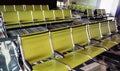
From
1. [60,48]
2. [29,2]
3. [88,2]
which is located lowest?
[60,48]

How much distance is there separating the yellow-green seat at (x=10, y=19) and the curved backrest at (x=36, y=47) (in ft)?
6.37

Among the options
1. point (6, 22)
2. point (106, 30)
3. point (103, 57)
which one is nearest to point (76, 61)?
point (103, 57)

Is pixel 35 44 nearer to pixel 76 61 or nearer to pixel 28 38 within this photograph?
pixel 28 38

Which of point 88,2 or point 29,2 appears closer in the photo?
point 29,2

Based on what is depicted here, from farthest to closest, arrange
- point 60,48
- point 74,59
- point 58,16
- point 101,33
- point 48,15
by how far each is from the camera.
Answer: point 58,16 < point 48,15 < point 101,33 < point 60,48 < point 74,59

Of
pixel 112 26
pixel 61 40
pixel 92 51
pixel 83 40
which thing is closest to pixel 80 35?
pixel 83 40

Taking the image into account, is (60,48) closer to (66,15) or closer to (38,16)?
(38,16)

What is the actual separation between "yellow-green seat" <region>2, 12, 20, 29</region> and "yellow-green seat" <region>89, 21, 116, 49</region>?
82.8 inches

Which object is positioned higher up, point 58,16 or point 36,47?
point 58,16

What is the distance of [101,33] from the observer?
3918 millimetres

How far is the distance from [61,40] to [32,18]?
7.16ft

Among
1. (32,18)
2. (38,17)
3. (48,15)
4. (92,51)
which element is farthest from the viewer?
(48,15)

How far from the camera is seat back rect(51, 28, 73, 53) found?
102 inches

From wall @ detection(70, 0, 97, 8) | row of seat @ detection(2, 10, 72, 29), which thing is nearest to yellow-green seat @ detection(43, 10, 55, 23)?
row of seat @ detection(2, 10, 72, 29)
